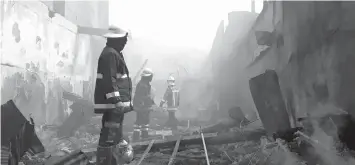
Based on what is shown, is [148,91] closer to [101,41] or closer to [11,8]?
[11,8]

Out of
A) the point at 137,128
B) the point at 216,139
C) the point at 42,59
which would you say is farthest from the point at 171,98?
the point at 42,59

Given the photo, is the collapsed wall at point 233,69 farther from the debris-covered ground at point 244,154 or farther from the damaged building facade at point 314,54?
the debris-covered ground at point 244,154

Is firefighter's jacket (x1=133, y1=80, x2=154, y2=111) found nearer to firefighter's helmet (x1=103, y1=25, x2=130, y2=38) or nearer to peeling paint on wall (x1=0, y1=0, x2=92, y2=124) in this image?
peeling paint on wall (x1=0, y1=0, x2=92, y2=124)

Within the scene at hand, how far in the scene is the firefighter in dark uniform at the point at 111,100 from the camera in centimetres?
442

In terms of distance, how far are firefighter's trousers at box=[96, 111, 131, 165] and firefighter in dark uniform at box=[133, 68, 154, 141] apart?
445cm

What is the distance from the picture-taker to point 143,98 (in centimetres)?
941

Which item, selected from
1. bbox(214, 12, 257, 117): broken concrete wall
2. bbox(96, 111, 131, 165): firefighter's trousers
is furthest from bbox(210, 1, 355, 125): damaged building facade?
bbox(214, 12, 257, 117): broken concrete wall

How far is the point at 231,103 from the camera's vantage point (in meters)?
15.4

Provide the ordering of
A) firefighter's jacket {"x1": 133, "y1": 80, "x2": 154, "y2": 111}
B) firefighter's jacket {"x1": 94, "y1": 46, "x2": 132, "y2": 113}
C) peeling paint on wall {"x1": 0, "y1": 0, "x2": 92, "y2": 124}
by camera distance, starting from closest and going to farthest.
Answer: firefighter's jacket {"x1": 94, "y1": 46, "x2": 132, "y2": 113} < firefighter's jacket {"x1": 133, "y1": 80, "x2": 154, "y2": 111} < peeling paint on wall {"x1": 0, "y1": 0, "x2": 92, "y2": 124}

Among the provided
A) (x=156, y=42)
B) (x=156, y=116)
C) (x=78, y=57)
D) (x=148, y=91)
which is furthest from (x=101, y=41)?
(x=156, y=42)

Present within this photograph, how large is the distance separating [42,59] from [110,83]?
10129 mm

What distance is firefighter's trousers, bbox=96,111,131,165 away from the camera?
4.50m

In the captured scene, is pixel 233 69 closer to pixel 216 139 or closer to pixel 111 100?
pixel 216 139

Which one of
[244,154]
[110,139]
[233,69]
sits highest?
[233,69]
